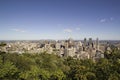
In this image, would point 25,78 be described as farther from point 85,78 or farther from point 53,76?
point 85,78

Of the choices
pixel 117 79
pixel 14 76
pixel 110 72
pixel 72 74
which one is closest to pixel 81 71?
pixel 72 74

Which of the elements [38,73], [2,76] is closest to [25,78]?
[38,73]

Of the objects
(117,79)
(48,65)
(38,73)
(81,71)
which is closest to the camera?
(117,79)

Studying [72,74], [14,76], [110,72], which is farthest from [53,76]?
[110,72]

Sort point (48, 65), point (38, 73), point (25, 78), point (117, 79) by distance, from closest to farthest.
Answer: point (117, 79) → point (25, 78) → point (38, 73) → point (48, 65)

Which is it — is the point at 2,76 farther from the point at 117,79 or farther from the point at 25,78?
the point at 117,79

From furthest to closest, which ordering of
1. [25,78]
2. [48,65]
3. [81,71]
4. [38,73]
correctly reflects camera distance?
[48,65] < [81,71] < [38,73] < [25,78]

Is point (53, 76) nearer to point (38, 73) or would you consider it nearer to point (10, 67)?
point (38, 73)

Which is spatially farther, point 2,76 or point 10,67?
point 10,67

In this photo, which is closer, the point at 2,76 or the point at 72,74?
the point at 2,76
